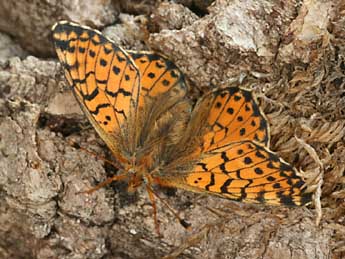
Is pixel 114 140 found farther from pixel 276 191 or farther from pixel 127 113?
pixel 276 191

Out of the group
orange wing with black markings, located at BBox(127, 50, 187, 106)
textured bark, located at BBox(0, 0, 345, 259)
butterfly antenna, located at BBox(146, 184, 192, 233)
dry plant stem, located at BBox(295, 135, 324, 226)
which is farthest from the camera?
orange wing with black markings, located at BBox(127, 50, 187, 106)

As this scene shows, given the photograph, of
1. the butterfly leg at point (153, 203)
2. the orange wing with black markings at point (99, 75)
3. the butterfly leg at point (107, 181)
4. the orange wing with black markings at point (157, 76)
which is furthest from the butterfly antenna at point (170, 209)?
the orange wing with black markings at point (157, 76)

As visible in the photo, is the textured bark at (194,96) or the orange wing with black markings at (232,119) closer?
the textured bark at (194,96)

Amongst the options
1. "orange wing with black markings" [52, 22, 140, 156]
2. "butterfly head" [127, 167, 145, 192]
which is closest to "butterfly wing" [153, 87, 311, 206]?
"butterfly head" [127, 167, 145, 192]

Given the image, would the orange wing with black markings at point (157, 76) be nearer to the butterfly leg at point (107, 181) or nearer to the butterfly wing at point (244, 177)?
the butterfly wing at point (244, 177)

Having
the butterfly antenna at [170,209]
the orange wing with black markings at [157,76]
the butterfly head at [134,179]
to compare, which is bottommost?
the butterfly antenna at [170,209]

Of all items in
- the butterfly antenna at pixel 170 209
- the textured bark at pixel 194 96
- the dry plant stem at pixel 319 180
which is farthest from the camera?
the butterfly antenna at pixel 170 209

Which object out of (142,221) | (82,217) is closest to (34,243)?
(82,217)

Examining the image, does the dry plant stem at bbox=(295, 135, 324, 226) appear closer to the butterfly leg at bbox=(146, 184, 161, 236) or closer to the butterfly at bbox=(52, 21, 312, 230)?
the butterfly at bbox=(52, 21, 312, 230)
